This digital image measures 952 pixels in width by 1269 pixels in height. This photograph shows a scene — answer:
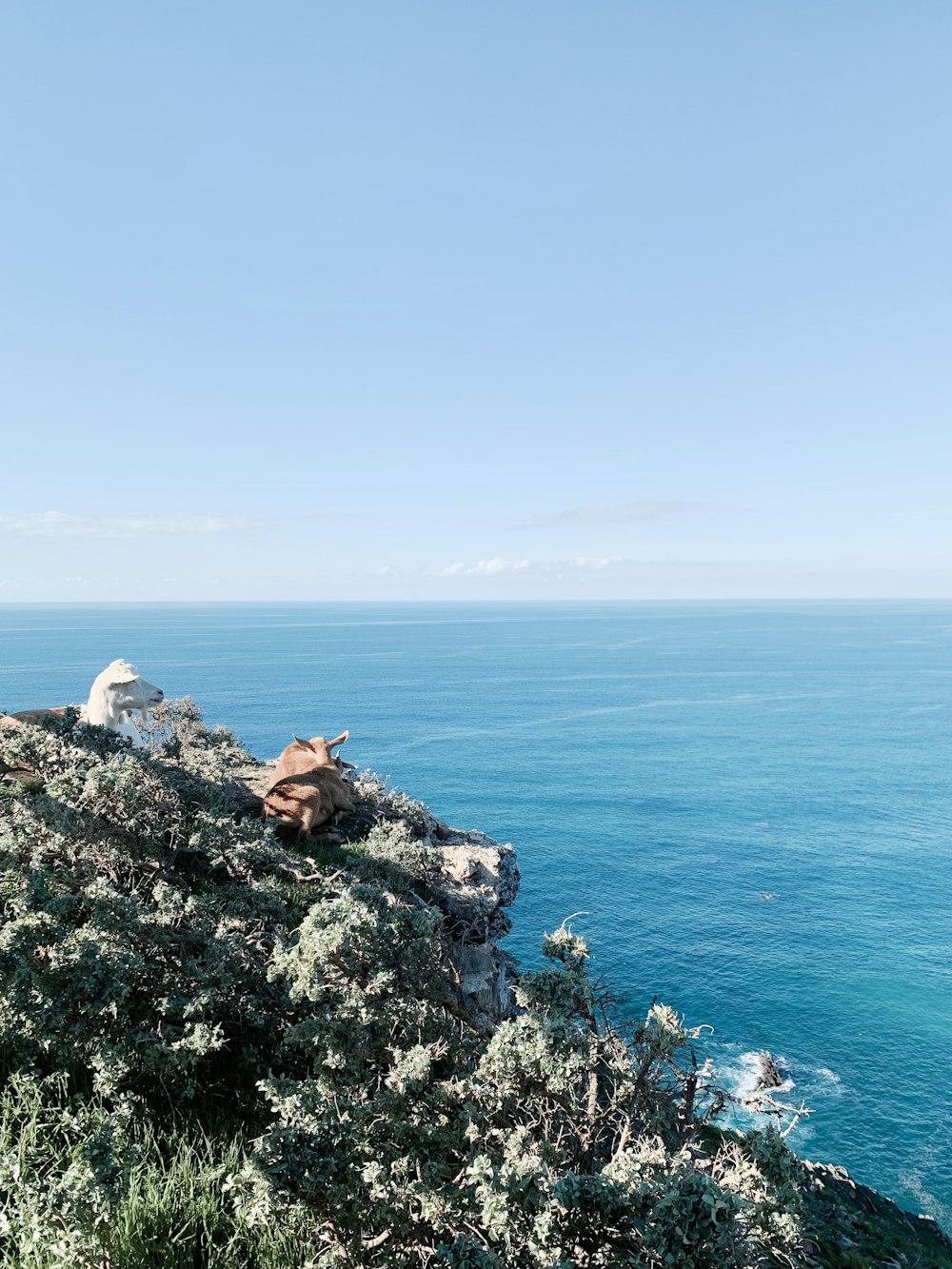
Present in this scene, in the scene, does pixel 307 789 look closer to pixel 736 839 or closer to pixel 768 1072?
pixel 768 1072

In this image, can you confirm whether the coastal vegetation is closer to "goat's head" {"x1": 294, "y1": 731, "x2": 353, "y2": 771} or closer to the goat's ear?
"goat's head" {"x1": 294, "y1": 731, "x2": 353, "y2": 771}

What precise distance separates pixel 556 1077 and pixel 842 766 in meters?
104

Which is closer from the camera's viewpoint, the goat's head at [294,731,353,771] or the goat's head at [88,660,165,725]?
the goat's head at [294,731,353,771]

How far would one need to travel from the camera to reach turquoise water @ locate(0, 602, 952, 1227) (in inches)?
1558

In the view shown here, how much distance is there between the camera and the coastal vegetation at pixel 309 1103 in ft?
20.0

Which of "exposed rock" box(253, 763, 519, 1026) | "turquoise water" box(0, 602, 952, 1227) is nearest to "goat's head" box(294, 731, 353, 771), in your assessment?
"exposed rock" box(253, 763, 519, 1026)

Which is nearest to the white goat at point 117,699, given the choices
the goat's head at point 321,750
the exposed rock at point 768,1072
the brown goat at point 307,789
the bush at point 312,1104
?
the goat's head at point 321,750

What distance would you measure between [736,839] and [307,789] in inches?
2459

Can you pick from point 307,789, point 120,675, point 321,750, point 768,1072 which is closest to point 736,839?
point 768,1072

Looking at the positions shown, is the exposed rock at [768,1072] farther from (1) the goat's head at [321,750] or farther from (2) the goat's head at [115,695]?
(2) the goat's head at [115,695]

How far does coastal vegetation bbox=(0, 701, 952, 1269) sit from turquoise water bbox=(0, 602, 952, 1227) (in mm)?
21977

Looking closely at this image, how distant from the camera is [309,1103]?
7129 mm

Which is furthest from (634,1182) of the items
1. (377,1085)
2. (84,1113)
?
(84,1113)

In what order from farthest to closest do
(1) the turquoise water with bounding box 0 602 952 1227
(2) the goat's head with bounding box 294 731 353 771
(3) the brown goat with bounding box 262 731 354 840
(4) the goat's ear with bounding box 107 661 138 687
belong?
(1) the turquoise water with bounding box 0 602 952 1227 < (4) the goat's ear with bounding box 107 661 138 687 < (2) the goat's head with bounding box 294 731 353 771 < (3) the brown goat with bounding box 262 731 354 840
